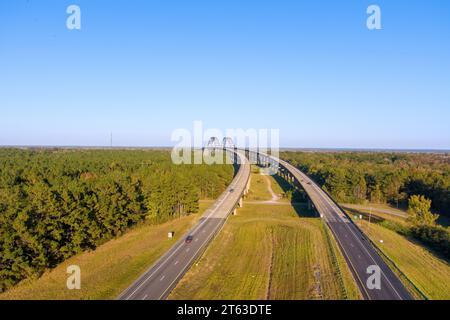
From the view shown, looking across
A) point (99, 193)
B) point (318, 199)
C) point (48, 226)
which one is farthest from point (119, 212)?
point (318, 199)

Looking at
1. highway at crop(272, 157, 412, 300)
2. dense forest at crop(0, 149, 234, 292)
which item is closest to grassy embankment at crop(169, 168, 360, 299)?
highway at crop(272, 157, 412, 300)

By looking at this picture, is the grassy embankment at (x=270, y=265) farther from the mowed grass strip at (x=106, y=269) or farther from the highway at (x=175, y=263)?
the mowed grass strip at (x=106, y=269)

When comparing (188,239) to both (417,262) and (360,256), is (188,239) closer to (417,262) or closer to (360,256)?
(360,256)

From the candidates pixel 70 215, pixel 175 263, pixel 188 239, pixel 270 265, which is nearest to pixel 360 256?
pixel 270 265

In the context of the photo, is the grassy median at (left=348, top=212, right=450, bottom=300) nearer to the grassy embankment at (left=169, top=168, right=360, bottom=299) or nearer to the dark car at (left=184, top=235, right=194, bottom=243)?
the grassy embankment at (left=169, top=168, right=360, bottom=299)

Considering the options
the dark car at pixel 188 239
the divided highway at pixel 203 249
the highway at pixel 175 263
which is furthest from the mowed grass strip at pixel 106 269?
the dark car at pixel 188 239

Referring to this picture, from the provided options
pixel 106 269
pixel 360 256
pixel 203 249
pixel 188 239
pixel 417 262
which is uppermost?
pixel 188 239
